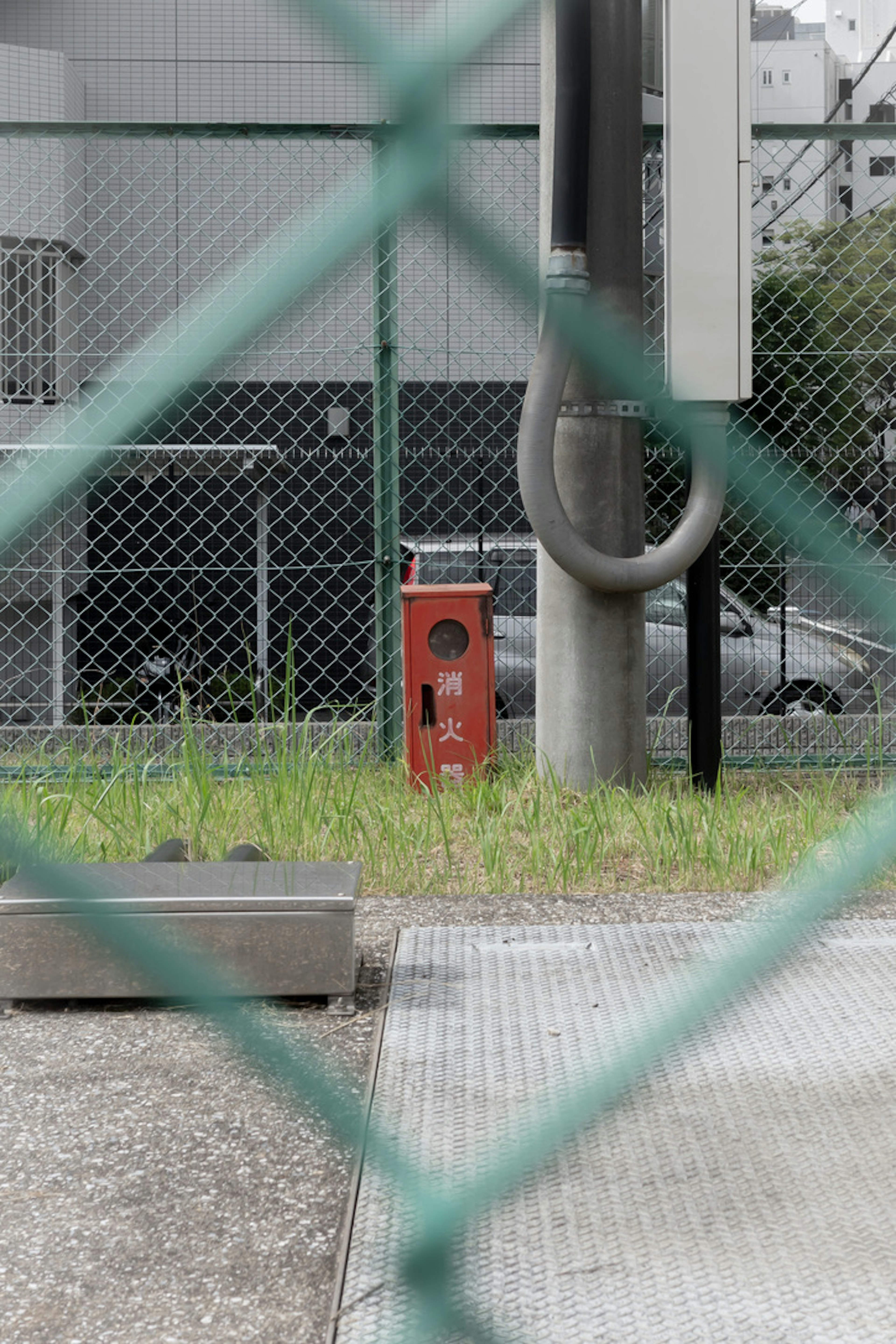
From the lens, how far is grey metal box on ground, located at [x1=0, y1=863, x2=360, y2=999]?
103 inches

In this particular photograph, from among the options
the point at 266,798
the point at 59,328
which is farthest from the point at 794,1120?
the point at 59,328

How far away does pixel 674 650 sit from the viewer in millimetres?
6273

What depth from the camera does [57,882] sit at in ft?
3.19

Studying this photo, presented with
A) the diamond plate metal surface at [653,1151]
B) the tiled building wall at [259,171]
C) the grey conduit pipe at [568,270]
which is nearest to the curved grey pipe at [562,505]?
the grey conduit pipe at [568,270]

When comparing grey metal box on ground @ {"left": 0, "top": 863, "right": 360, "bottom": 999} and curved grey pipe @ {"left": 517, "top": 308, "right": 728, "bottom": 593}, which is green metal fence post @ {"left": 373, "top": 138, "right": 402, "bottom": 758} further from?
grey metal box on ground @ {"left": 0, "top": 863, "right": 360, "bottom": 999}

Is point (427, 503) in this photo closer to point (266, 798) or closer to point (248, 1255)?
point (266, 798)

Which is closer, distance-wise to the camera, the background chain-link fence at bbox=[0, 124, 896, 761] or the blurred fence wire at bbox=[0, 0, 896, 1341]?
the blurred fence wire at bbox=[0, 0, 896, 1341]

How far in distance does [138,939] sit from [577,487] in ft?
11.2

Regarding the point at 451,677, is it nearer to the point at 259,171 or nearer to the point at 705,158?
the point at 705,158

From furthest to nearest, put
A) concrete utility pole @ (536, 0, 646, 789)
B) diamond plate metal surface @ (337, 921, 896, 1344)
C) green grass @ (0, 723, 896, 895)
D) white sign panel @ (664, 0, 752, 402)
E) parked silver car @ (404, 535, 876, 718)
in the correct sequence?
1. parked silver car @ (404, 535, 876, 718)
2. concrete utility pole @ (536, 0, 646, 789)
3. green grass @ (0, 723, 896, 895)
4. white sign panel @ (664, 0, 752, 402)
5. diamond plate metal surface @ (337, 921, 896, 1344)

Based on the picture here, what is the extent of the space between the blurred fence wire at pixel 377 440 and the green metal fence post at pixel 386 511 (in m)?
0.01

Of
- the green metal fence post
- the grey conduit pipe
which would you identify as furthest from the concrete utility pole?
the grey conduit pipe

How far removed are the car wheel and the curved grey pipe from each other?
1.83 meters

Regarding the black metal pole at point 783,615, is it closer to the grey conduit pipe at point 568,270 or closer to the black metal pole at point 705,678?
the black metal pole at point 705,678
